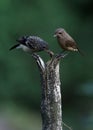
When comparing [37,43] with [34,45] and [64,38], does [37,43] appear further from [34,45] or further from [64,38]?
[64,38]

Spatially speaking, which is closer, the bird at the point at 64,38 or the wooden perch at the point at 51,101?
the wooden perch at the point at 51,101

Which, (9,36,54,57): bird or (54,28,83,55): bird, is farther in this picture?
(54,28,83,55): bird

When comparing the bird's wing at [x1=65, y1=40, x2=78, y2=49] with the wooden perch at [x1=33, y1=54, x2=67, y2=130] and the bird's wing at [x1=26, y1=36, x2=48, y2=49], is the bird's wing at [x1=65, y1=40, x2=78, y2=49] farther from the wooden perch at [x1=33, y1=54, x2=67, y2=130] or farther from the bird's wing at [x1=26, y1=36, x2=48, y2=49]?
the wooden perch at [x1=33, y1=54, x2=67, y2=130]

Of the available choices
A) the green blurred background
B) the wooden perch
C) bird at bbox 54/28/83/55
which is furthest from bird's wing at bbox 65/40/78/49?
the green blurred background

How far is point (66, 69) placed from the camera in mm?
13812

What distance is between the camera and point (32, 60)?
44.0 ft

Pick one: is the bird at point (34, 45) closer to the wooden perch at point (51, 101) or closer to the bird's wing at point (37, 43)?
the bird's wing at point (37, 43)

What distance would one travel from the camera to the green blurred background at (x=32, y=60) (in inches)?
516

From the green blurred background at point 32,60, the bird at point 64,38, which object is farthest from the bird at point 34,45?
the green blurred background at point 32,60

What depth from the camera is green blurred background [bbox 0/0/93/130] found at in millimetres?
13094

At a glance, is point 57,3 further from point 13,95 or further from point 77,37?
point 13,95

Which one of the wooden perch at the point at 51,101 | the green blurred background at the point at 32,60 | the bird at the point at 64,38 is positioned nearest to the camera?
the wooden perch at the point at 51,101

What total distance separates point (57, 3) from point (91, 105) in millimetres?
2050

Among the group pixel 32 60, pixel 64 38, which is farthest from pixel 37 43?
pixel 32 60
